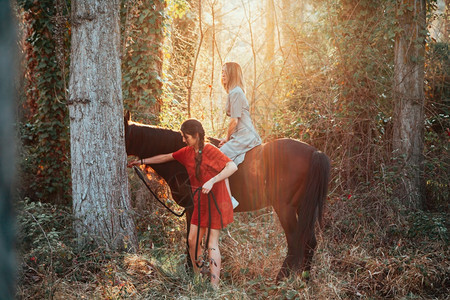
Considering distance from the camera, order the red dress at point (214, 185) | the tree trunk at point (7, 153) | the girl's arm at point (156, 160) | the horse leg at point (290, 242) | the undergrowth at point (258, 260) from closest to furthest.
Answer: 1. the tree trunk at point (7, 153)
2. the undergrowth at point (258, 260)
3. the red dress at point (214, 185)
4. the horse leg at point (290, 242)
5. the girl's arm at point (156, 160)

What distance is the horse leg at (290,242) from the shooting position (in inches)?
168

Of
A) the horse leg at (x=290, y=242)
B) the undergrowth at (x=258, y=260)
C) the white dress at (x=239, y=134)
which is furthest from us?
the white dress at (x=239, y=134)

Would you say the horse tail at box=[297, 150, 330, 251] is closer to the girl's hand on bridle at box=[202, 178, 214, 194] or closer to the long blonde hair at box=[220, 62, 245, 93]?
the girl's hand on bridle at box=[202, 178, 214, 194]

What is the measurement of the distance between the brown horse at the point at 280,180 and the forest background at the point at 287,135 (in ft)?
1.34

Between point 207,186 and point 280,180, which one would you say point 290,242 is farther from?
point 207,186

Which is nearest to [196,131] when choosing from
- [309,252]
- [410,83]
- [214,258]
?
[214,258]

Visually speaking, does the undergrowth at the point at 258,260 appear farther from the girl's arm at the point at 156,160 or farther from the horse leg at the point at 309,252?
the girl's arm at the point at 156,160

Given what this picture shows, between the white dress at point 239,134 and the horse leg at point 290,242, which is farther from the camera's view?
the white dress at point 239,134

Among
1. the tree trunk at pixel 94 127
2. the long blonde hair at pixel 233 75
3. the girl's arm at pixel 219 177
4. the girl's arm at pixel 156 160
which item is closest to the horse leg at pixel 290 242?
the girl's arm at pixel 219 177

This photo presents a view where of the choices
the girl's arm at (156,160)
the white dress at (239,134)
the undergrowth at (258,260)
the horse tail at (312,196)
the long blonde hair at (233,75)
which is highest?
the long blonde hair at (233,75)

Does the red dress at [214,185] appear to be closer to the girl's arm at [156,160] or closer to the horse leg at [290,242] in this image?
the girl's arm at [156,160]

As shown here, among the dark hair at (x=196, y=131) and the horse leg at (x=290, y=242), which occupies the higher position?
the dark hair at (x=196, y=131)

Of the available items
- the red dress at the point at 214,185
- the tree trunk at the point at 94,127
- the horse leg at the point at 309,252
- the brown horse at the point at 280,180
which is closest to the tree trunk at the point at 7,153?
the red dress at the point at 214,185

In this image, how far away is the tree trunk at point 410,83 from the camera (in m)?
7.05
